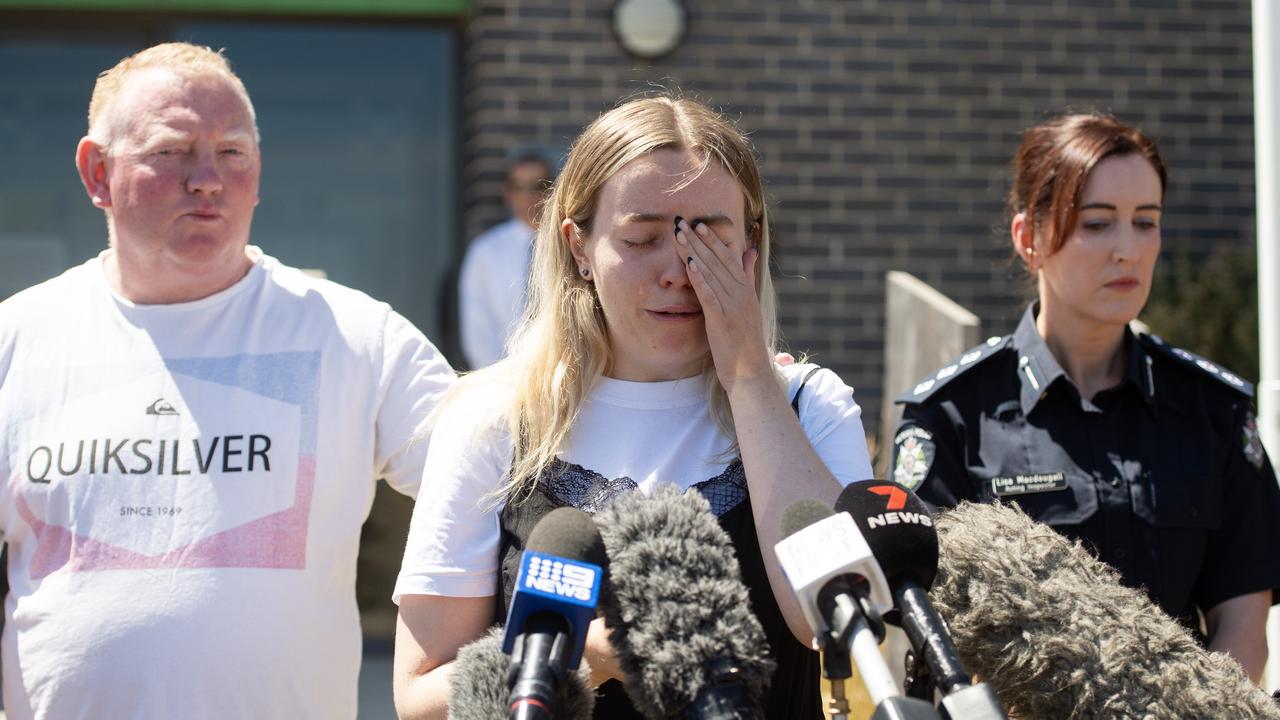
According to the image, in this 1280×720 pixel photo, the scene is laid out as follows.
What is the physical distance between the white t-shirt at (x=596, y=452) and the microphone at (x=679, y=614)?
469mm

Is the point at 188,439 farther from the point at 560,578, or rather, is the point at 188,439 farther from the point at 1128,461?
the point at 1128,461

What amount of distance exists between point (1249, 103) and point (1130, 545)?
491 centimetres

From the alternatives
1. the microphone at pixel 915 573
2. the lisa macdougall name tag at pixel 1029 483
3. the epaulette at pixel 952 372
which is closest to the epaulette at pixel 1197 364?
the epaulette at pixel 952 372

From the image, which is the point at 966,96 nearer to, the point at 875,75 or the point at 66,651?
the point at 875,75

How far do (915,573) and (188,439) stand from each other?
1852 mm

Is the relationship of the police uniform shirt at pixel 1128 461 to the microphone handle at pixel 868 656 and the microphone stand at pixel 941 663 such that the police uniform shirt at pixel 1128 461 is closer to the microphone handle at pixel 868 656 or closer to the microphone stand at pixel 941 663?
the microphone stand at pixel 941 663

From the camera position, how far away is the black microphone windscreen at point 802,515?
1896 millimetres

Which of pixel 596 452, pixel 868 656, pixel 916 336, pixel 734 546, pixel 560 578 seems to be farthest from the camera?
pixel 916 336

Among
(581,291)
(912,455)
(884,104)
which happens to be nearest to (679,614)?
(581,291)

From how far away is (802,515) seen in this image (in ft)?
6.27

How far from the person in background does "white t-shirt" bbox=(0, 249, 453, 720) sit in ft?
1.46

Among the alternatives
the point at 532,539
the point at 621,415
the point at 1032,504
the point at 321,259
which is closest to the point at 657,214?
the point at 621,415

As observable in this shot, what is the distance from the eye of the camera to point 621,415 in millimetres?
2600

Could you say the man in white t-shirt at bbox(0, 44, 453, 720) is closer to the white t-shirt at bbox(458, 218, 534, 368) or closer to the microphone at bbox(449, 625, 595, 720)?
the microphone at bbox(449, 625, 595, 720)
